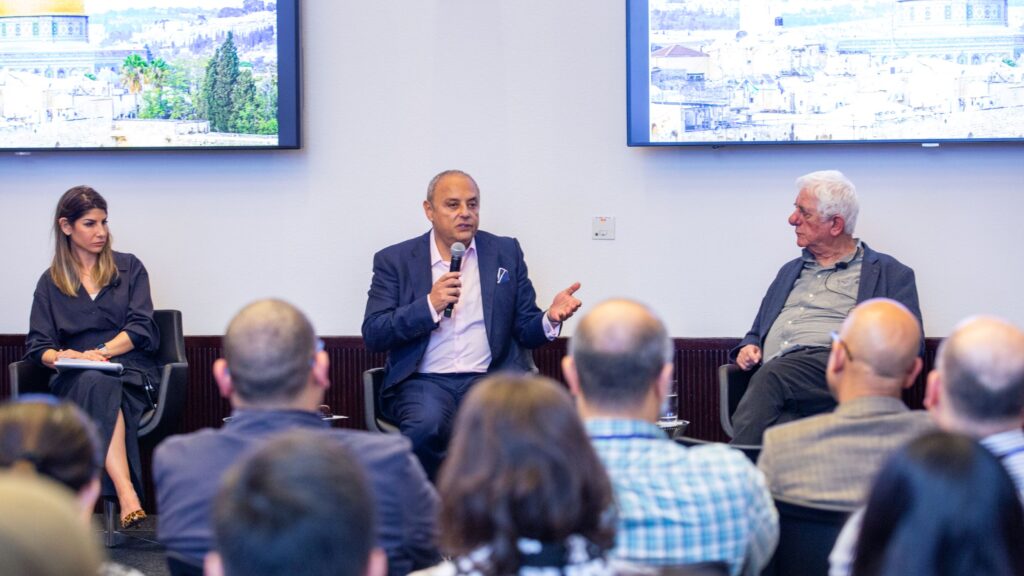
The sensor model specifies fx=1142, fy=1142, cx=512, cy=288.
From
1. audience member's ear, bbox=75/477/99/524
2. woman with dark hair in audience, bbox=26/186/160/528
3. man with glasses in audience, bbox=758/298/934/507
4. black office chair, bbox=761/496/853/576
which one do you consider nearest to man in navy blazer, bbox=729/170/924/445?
man with glasses in audience, bbox=758/298/934/507

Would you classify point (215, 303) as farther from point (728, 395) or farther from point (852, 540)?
point (852, 540)

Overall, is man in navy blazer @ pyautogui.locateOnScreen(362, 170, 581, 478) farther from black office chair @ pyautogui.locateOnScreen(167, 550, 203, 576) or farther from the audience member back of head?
the audience member back of head

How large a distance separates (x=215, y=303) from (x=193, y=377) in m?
0.35

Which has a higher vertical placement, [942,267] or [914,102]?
[914,102]

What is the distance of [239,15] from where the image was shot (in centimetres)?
505

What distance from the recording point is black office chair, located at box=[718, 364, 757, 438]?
431 centimetres

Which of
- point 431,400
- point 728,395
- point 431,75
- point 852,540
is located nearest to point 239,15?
point 431,75

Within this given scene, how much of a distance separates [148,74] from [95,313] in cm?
112

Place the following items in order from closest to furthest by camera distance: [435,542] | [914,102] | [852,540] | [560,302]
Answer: [852,540] < [435,542] < [560,302] < [914,102]

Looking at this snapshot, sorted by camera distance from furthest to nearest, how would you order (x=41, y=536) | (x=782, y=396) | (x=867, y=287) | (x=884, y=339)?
(x=867, y=287), (x=782, y=396), (x=884, y=339), (x=41, y=536)

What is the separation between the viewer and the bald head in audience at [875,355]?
250 centimetres

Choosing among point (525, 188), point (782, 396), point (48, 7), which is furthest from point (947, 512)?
point (48, 7)

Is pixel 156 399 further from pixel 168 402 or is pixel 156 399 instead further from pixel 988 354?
pixel 988 354

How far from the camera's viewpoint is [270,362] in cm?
230
